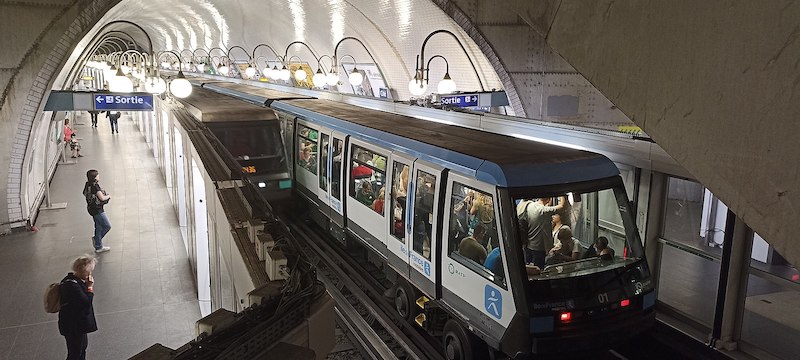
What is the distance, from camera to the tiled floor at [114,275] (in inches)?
295

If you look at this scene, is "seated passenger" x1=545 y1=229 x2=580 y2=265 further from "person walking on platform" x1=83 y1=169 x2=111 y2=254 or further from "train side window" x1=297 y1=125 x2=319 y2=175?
"person walking on platform" x1=83 y1=169 x2=111 y2=254

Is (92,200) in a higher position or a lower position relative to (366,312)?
higher

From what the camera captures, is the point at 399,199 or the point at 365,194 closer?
the point at 399,199

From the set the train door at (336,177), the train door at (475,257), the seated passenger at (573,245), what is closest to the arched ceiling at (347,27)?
the train door at (336,177)

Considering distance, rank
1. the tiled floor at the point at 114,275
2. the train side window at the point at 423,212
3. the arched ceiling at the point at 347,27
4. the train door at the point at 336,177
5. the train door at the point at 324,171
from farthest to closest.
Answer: the arched ceiling at the point at 347,27
the train door at the point at 324,171
the train door at the point at 336,177
the tiled floor at the point at 114,275
the train side window at the point at 423,212

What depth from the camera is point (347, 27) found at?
23859 millimetres

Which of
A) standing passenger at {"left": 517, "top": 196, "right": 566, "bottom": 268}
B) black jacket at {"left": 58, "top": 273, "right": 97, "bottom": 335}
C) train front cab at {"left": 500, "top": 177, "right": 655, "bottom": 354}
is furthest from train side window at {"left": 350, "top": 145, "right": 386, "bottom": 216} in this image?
black jacket at {"left": 58, "top": 273, "right": 97, "bottom": 335}

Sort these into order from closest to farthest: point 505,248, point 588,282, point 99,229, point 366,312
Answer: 1. point 505,248
2. point 588,282
3. point 366,312
4. point 99,229

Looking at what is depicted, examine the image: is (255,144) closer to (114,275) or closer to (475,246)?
(114,275)

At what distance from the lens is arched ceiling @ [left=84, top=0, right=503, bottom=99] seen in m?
18.5

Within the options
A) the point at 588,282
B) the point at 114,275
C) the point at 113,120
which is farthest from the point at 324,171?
the point at 113,120

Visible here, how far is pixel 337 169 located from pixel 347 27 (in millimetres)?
15897

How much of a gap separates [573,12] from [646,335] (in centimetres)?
462

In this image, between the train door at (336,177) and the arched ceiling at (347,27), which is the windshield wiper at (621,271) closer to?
the train door at (336,177)
